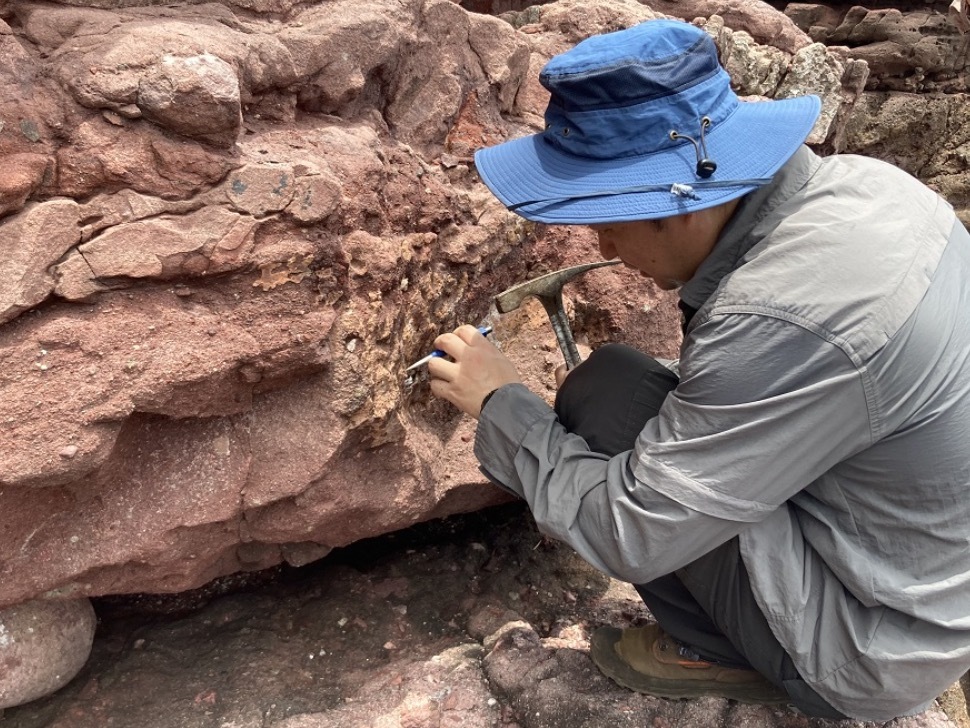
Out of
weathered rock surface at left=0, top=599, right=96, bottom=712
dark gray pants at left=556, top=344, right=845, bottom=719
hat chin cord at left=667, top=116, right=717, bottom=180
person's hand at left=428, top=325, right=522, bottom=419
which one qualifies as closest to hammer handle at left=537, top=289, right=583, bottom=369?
dark gray pants at left=556, top=344, right=845, bottom=719

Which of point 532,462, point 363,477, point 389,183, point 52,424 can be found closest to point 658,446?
point 532,462

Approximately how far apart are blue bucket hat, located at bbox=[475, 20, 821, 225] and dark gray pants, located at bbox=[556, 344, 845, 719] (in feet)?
1.58

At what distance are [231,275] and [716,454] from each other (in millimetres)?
968

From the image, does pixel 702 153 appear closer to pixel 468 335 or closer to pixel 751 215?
pixel 751 215

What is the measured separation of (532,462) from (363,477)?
459 mm

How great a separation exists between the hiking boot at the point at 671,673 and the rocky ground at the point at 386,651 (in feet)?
0.09

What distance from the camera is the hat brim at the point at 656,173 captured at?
1209mm

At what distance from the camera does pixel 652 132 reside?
4.05 ft

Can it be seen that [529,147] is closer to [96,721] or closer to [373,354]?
[373,354]

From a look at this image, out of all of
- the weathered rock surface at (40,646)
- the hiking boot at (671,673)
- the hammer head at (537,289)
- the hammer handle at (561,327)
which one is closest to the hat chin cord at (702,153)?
the hammer head at (537,289)

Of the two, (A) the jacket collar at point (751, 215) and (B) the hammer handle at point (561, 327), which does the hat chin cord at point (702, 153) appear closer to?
(A) the jacket collar at point (751, 215)

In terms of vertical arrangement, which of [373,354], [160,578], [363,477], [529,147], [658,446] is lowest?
[160,578]

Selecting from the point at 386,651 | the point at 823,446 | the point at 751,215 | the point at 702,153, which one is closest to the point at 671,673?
the point at 386,651

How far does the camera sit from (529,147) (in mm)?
1459
